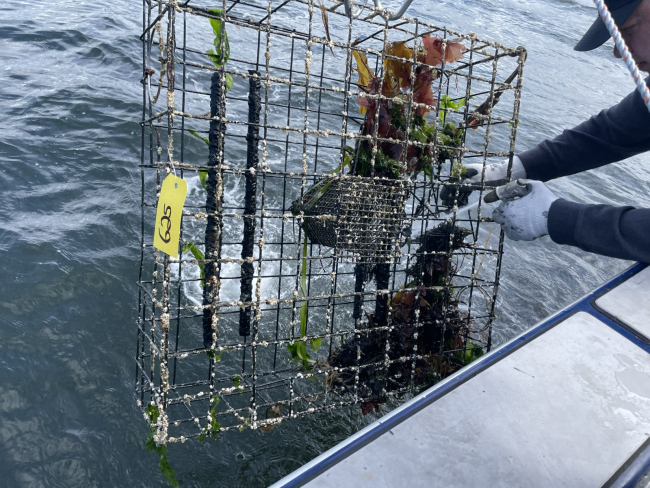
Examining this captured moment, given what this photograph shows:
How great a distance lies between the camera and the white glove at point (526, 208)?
7.16 feet

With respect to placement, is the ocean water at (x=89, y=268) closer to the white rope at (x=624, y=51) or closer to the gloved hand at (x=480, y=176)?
the gloved hand at (x=480, y=176)

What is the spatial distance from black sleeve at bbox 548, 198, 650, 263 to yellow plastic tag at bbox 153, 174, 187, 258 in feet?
5.45

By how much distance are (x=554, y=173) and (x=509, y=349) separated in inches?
55.2

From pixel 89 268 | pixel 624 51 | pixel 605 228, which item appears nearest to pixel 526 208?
pixel 605 228

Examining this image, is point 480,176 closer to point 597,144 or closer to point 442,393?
point 597,144

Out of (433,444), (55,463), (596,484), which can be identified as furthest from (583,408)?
(55,463)

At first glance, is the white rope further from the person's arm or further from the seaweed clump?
the person's arm

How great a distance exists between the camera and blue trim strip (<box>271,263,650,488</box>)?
4.16 ft

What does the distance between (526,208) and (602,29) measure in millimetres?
822

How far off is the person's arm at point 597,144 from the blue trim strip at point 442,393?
2.29 ft

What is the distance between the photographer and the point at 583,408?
1.51m

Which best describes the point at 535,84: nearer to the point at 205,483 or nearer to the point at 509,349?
the point at 509,349

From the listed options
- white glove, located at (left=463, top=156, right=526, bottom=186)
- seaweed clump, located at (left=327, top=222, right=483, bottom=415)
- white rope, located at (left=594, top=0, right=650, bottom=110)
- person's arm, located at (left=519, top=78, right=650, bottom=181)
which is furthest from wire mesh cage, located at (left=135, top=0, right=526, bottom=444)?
white rope, located at (left=594, top=0, right=650, bottom=110)

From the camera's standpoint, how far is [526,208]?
7.25 ft
